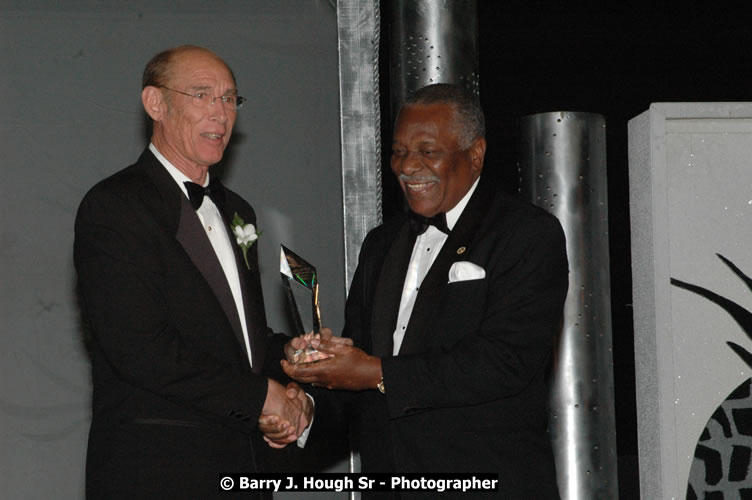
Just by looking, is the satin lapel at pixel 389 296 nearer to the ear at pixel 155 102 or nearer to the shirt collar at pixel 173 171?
the shirt collar at pixel 173 171

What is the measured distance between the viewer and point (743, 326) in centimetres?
334

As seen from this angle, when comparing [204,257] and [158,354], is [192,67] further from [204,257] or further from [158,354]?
[158,354]

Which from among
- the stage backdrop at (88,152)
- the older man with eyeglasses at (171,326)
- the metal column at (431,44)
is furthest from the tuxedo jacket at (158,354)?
the stage backdrop at (88,152)

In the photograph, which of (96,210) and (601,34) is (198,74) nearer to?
(96,210)

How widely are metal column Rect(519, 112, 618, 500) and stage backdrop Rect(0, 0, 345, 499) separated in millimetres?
1044

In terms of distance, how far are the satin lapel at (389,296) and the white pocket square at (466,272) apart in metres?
0.21

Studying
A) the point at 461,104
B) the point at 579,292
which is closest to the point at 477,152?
the point at 461,104

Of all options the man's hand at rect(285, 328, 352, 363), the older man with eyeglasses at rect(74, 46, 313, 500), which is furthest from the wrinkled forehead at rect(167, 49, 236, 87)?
the man's hand at rect(285, 328, 352, 363)

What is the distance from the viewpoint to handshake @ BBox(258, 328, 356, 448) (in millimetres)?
3031

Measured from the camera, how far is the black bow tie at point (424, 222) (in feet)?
10.4

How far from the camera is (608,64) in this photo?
25.5ft

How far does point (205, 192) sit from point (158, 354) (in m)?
0.59

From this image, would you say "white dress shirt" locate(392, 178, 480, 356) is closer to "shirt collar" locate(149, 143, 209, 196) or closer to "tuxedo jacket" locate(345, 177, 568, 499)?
"tuxedo jacket" locate(345, 177, 568, 499)

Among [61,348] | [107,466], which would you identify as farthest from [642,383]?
[61,348]
